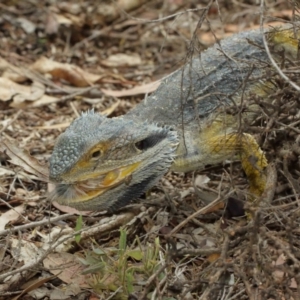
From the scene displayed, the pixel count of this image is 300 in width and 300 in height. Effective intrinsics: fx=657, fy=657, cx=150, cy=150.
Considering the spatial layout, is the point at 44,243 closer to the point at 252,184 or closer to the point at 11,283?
the point at 11,283

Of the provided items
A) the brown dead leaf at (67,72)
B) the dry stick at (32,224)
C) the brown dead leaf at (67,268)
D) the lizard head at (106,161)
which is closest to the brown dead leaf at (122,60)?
the brown dead leaf at (67,72)

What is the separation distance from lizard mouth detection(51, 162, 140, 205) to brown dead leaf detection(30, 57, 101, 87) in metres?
2.73

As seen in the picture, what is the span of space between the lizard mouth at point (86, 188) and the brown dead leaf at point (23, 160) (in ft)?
2.43

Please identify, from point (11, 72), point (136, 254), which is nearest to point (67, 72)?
point (11, 72)

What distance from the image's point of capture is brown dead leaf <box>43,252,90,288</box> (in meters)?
3.86

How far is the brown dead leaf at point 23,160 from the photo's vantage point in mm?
4766

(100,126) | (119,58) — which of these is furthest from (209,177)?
(119,58)

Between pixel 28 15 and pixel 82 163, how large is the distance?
450cm

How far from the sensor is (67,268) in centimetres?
397

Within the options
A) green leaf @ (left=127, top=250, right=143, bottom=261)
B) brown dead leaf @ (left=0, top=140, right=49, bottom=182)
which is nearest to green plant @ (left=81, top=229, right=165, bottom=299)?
green leaf @ (left=127, top=250, right=143, bottom=261)

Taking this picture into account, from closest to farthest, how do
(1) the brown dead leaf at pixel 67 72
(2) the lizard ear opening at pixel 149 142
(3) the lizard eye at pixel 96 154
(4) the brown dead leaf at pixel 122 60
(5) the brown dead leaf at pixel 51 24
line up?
(3) the lizard eye at pixel 96 154 → (2) the lizard ear opening at pixel 149 142 → (1) the brown dead leaf at pixel 67 72 → (4) the brown dead leaf at pixel 122 60 → (5) the brown dead leaf at pixel 51 24

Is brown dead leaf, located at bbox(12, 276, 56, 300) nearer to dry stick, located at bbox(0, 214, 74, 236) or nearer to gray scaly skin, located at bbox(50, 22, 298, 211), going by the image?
dry stick, located at bbox(0, 214, 74, 236)

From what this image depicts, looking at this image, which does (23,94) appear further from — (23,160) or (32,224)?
(32,224)

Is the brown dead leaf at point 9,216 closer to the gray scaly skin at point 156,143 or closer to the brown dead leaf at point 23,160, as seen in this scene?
the brown dead leaf at point 23,160
